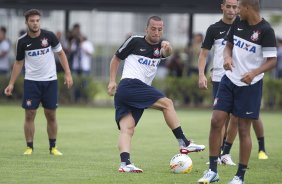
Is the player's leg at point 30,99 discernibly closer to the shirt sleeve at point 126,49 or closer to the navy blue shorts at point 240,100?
the shirt sleeve at point 126,49

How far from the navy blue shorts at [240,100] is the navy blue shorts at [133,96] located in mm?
1555

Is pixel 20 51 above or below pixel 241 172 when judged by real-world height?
above

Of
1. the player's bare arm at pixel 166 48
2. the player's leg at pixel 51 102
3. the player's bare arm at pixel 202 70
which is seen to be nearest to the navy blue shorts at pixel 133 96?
the player's bare arm at pixel 166 48

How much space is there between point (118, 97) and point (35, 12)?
3102 mm

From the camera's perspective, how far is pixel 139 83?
1247cm

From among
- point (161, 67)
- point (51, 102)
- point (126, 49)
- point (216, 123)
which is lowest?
point (161, 67)

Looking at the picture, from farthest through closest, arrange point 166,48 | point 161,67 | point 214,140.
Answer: point 161,67 < point 166,48 < point 214,140

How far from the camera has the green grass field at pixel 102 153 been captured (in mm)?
11648

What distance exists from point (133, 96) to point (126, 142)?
67cm

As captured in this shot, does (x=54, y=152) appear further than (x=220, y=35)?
Yes

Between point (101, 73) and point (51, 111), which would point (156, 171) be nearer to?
point (51, 111)

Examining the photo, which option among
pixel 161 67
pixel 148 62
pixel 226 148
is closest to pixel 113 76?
pixel 148 62

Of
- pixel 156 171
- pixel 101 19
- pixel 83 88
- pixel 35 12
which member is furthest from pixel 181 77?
pixel 156 171

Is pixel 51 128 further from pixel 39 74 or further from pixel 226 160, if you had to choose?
pixel 226 160
